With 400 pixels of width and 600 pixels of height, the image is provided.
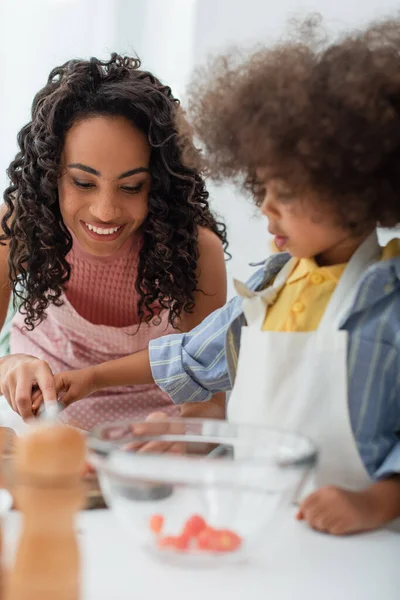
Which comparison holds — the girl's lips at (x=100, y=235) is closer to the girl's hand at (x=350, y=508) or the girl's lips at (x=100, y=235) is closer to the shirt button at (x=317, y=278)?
the shirt button at (x=317, y=278)

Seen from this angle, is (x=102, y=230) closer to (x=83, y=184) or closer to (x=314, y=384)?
(x=83, y=184)

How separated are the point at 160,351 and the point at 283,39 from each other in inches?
14.6

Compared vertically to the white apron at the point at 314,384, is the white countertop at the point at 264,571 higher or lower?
lower

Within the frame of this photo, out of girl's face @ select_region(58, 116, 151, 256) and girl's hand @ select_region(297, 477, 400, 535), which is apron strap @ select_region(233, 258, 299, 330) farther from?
girl's face @ select_region(58, 116, 151, 256)

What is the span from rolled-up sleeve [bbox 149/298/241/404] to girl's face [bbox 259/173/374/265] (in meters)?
0.13

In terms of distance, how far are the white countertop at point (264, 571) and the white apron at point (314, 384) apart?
0.26 feet

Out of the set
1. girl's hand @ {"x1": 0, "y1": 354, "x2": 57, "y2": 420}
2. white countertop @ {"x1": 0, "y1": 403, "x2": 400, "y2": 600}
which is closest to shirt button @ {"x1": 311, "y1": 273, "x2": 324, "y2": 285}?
white countertop @ {"x1": 0, "y1": 403, "x2": 400, "y2": 600}

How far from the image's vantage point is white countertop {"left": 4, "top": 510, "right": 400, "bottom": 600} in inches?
22.0

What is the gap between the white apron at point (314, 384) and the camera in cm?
72

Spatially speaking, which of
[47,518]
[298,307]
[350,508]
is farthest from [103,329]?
[47,518]

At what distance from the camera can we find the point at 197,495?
0.56 metres

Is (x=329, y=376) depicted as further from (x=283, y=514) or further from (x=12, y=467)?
(x=12, y=467)

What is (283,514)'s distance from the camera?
1.92 feet

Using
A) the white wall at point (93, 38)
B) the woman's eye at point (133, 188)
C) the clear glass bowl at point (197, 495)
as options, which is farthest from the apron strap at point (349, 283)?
the white wall at point (93, 38)
